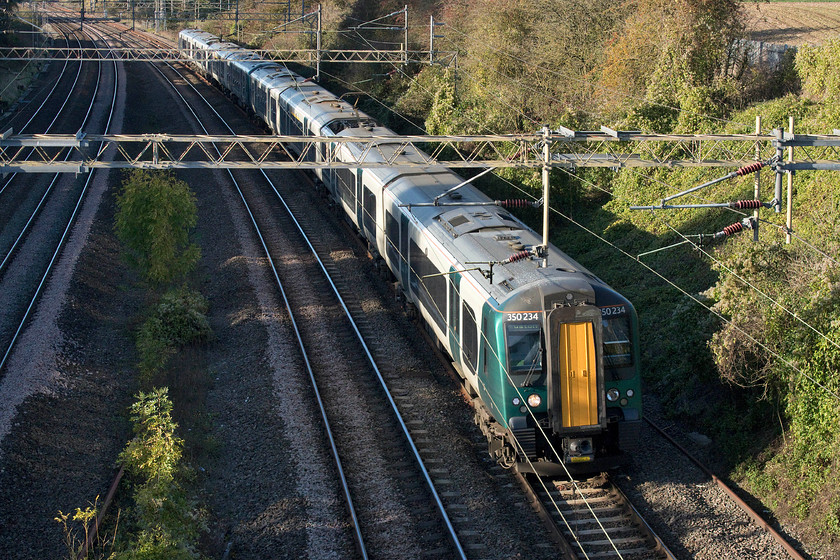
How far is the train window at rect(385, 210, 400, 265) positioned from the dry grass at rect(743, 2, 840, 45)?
59.9ft

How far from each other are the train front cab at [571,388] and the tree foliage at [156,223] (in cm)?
1120

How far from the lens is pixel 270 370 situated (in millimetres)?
17641

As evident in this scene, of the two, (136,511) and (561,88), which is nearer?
(136,511)

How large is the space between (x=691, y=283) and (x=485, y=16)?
2079cm

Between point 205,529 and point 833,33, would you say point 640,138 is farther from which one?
point 833,33

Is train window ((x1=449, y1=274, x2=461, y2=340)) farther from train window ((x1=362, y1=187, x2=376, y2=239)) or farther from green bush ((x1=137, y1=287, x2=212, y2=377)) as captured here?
train window ((x1=362, y1=187, x2=376, y2=239))

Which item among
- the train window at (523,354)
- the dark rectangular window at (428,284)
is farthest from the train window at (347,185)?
the train window at (523,354)

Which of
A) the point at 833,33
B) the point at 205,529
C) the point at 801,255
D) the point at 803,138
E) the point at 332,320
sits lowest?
the point at 205,529

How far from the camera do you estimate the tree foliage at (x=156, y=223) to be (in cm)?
2078

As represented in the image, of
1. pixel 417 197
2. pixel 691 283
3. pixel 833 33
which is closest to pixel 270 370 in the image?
pixel 417 197

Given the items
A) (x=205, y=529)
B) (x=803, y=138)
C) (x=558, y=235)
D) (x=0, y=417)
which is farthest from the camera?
(x=558, y=235)

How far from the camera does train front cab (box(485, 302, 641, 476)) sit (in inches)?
489

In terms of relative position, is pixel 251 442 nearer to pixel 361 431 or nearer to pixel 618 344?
pixel 361 431

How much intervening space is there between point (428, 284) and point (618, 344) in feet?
17.2
